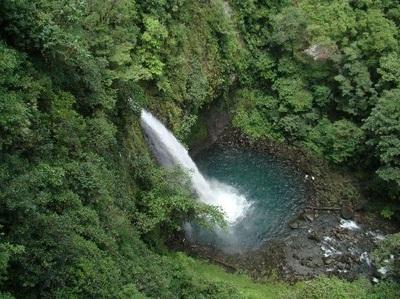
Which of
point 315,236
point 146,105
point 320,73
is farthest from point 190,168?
point 320,73

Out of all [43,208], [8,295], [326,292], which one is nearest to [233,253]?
[326,292]

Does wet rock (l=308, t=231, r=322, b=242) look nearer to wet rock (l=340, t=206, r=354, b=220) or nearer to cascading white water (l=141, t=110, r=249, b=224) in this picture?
wet rock (l=340, t=206, r=354, b=220)

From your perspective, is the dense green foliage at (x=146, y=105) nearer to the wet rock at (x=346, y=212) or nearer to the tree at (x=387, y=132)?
the tree at (x=387, y=132)

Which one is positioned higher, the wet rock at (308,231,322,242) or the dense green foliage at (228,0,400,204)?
the dense green foliage at (228,0,400,204)

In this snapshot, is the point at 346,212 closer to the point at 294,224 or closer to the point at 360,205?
the point at 360,205

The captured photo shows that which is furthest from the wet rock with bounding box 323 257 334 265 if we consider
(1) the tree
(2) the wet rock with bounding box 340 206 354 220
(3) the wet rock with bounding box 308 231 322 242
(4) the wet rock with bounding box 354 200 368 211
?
(1) the tree

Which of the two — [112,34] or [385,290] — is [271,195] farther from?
[112,34]

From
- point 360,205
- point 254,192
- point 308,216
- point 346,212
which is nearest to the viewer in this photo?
point 308,216
